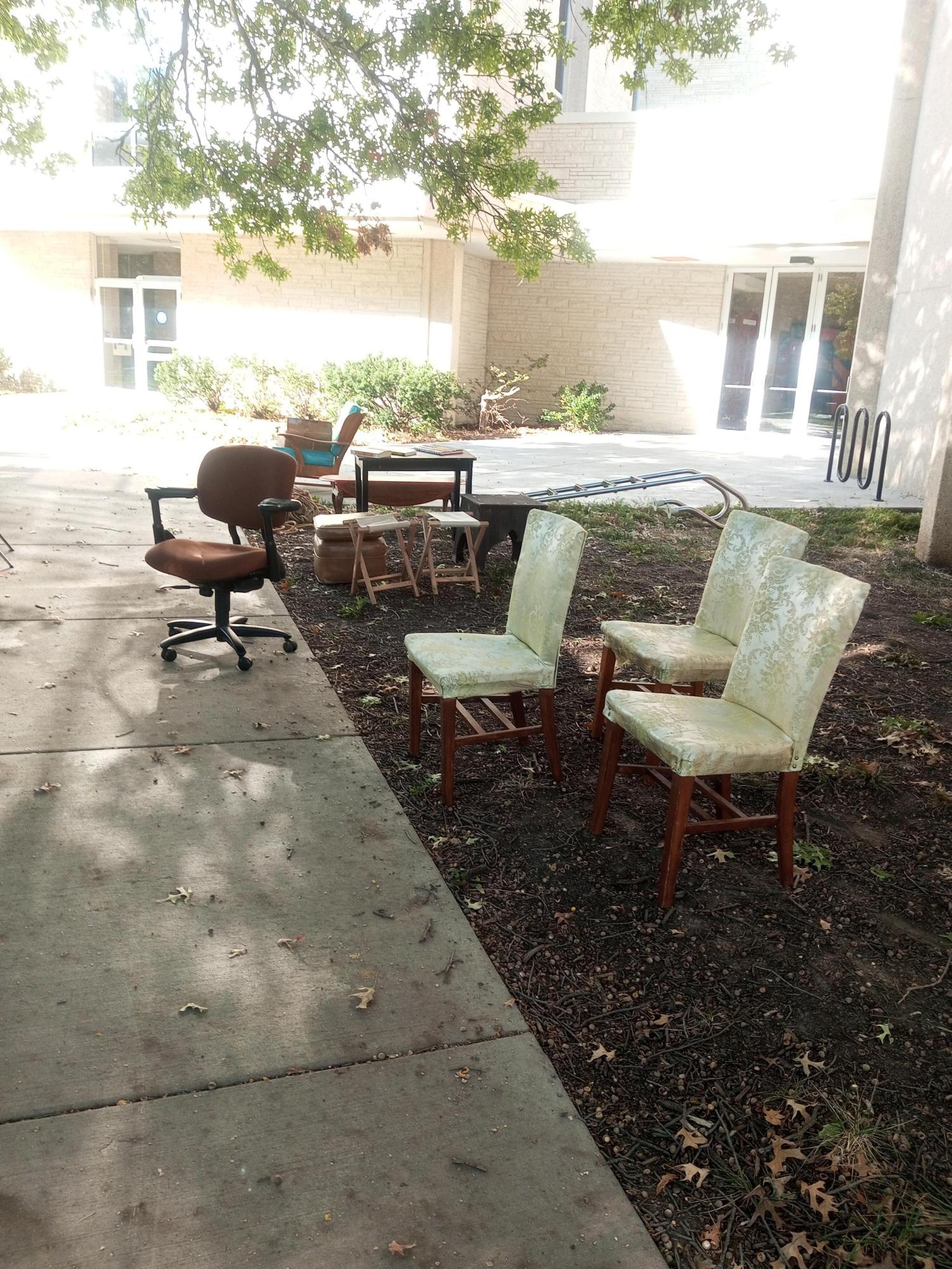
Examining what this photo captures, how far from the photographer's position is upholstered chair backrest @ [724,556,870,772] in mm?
3109

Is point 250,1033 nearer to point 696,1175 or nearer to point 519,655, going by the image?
point 696,1175

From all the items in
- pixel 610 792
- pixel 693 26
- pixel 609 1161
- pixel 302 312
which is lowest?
→ pixel 609 1161

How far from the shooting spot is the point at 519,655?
3982 mm

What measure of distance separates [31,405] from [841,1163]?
734 inches

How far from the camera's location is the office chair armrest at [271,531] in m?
5.23

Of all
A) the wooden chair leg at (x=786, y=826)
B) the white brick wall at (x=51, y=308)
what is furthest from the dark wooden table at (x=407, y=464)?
the white brick wall at (x=51, y=308)

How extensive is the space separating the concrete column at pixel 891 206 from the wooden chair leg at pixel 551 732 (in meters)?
9.87

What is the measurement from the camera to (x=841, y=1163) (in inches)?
86.5

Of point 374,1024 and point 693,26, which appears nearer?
point 374,1024

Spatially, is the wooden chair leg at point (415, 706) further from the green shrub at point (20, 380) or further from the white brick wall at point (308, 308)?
the green shrub at point (20, 380)

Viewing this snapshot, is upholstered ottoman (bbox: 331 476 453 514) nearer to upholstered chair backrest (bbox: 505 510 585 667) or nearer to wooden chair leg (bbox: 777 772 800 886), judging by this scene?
upholstered chair backrest (bbox: 505 510 585 667)

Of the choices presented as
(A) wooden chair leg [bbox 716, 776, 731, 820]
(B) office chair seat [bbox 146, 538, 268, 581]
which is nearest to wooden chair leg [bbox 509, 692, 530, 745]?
(A) wooden chair leg [bbox 716, 776, 731, 820]

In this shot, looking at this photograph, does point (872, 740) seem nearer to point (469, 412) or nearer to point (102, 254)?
point (469, 412)

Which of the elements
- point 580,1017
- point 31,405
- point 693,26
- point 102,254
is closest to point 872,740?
point 580,1017
